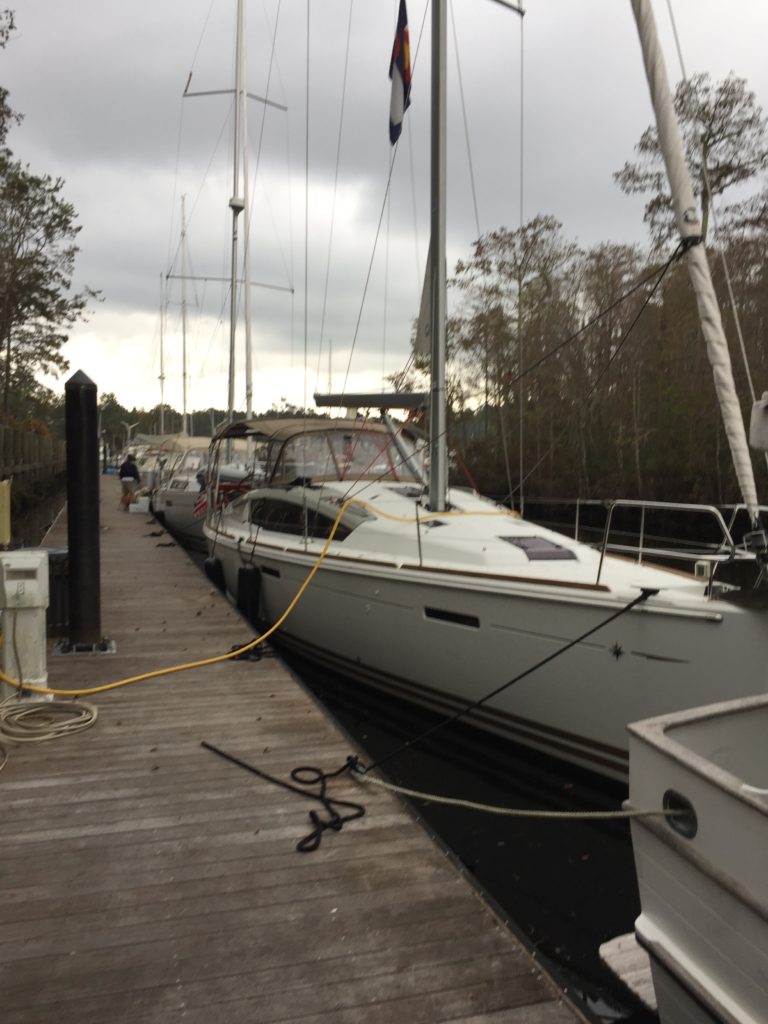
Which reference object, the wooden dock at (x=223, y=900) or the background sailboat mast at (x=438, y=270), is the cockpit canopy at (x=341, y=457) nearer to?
the background sailboat mast at (x=438, y=270)

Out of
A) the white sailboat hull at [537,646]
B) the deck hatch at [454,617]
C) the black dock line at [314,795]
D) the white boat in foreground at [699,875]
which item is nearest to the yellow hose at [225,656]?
the white sailboat hull at [537,646]

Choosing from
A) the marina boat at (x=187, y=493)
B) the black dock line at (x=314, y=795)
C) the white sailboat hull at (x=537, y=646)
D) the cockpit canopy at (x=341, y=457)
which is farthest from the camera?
the marina boat at (x=187, y=493)

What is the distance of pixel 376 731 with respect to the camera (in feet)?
20.1

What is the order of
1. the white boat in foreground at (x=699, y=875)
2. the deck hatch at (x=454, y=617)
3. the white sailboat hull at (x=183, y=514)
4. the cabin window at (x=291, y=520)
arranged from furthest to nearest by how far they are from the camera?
the white sailboat hull at (x=183, y=514)
the cabin window at (x=291, y=520)
the deck hatch at (x=454, y=617)
the white boat in foreground at (x=699, y=875)

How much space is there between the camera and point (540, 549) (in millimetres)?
5789

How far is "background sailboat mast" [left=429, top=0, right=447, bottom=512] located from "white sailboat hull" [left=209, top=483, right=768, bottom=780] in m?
0.91

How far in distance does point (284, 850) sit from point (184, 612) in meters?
5.07

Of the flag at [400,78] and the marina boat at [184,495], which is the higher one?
the flag at [400,78]

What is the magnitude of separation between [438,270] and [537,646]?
3.65 metres

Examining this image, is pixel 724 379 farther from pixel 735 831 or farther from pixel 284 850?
pixel 284 850

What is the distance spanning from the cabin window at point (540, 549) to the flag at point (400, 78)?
456 centimetres

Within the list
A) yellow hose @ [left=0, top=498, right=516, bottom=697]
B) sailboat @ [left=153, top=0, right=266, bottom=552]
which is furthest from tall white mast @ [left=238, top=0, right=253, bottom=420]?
yellow hose @ [left=0, top=498, right=516, bottom=697]

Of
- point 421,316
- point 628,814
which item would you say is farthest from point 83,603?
point 628,814

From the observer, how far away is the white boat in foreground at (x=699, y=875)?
1885 millimetres
